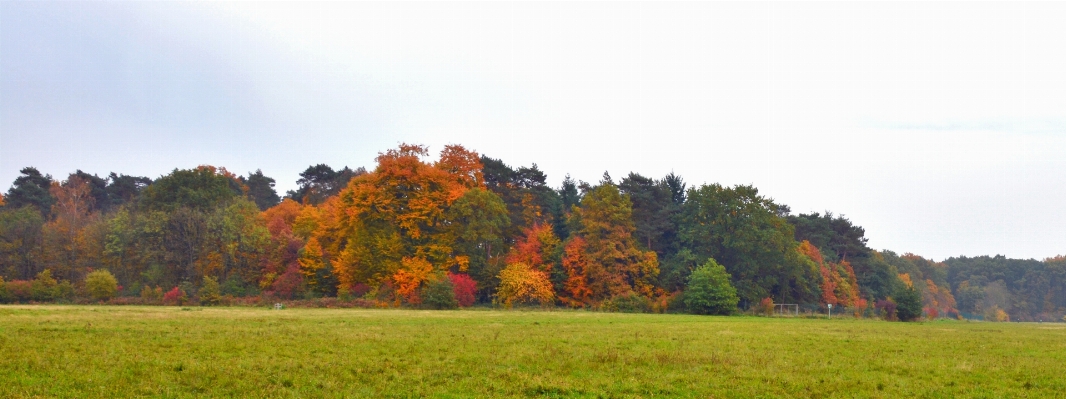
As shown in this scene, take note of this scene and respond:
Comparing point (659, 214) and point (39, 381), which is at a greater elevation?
point (659, 214)

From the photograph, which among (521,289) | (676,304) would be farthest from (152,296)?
(676,304)

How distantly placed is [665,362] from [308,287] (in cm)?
6265

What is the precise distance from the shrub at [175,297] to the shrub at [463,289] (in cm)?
2618

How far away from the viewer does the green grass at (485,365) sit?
532 inches

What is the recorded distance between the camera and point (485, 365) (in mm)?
16844

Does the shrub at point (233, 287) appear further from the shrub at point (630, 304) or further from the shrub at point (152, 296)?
the shrub at point (630, 304)

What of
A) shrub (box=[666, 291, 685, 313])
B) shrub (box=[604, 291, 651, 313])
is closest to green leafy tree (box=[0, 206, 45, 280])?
shrub (box=[604, 291, 651, 313])

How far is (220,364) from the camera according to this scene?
15.9 meters

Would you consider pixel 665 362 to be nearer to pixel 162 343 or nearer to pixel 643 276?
pixel 162 343

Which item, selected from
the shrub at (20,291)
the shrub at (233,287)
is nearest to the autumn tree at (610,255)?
the shrub at (233,287)

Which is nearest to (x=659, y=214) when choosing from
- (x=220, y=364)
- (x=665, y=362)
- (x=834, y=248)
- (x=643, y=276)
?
(x=643, y=276)

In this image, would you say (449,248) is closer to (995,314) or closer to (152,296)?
(152,296)

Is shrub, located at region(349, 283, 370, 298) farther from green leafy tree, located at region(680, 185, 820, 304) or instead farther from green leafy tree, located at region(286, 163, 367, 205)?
green leafy tree, located at region(286, 163, 367, 205)

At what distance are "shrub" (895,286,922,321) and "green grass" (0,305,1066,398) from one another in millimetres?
38375
